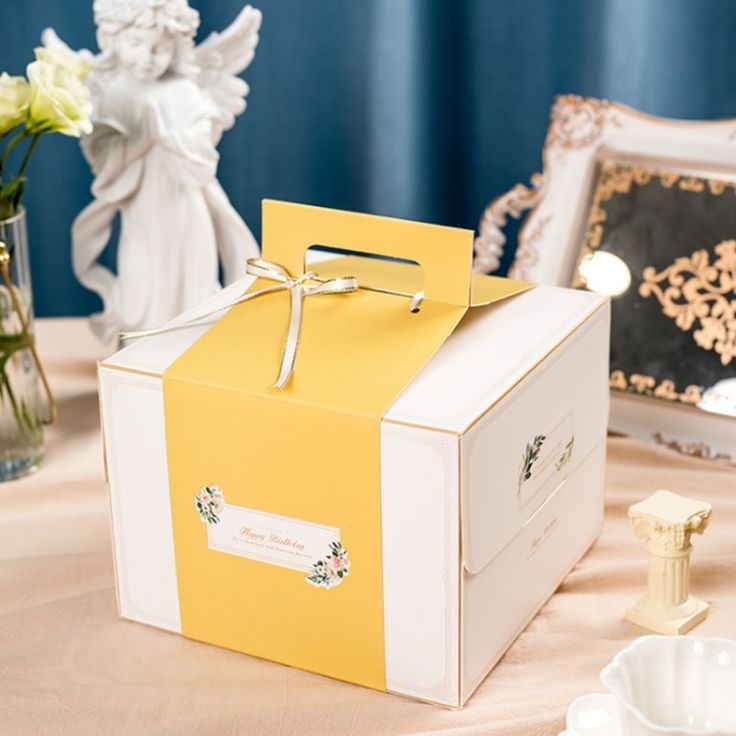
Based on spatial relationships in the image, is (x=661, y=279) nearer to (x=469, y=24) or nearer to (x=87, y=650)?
(x=469, y=24)

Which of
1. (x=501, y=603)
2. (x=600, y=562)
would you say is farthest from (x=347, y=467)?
(x=600, y=562)

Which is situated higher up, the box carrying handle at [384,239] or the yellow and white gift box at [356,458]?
the box carrying handle at [384,239]

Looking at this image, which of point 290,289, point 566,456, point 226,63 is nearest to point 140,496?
point 290,289

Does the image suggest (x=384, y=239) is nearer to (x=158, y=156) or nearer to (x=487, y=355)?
(x=487, y=355)

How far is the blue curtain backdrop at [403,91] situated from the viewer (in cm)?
139

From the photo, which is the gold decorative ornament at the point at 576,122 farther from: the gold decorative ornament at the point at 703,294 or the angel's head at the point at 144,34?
the angel's head at the point at 144,34

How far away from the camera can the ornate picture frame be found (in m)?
1.15

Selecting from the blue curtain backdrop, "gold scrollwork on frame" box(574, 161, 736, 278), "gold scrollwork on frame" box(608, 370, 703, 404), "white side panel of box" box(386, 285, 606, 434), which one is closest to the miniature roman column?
"white side panel of box" box(386, 285, 606, 434)

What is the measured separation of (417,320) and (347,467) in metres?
0.13

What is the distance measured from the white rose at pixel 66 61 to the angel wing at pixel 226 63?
142mm

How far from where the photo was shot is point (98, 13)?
117 cm

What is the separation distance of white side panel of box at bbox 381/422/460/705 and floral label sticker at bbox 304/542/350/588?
0.09 feet

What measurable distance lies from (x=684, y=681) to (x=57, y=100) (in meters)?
0.64

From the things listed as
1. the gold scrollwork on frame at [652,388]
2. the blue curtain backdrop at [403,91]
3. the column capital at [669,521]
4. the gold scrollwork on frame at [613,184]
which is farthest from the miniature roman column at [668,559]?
the blue curtain backdrop at [403,91]
